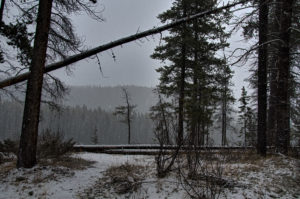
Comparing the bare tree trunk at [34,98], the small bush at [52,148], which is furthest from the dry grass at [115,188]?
the small bush at [52,148]

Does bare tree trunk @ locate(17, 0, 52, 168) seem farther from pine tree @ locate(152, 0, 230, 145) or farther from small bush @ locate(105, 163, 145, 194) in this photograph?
pine tree @ locate(152, 0, 230, 145)

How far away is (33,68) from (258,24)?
841cm

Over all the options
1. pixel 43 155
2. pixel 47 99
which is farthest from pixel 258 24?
pixel 43 155

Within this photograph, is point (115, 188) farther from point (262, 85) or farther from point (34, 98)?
point (262, 85)

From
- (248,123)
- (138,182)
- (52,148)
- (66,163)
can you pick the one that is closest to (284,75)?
(138,182)

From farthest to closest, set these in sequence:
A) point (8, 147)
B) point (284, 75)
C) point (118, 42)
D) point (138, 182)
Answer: point (8, 147), point (284, 75), point (118, 42), point (138, 182)

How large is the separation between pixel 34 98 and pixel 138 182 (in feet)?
13.0

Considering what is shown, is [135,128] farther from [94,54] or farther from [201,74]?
[94,54]

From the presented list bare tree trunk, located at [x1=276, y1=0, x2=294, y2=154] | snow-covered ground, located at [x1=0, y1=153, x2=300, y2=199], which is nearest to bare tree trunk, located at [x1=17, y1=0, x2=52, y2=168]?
snow-covered ground, located at [x1=0, y1=153, x2=300, y2=199]

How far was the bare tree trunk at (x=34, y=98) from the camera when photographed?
20.7 feet

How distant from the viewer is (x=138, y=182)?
5238mm

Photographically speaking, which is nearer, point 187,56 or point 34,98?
point 34,98

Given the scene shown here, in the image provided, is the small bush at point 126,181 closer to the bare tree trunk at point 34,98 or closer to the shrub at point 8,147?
the bare tree trunk at point 34,98

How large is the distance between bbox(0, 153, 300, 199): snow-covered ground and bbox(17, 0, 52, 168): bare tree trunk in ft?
1.48
